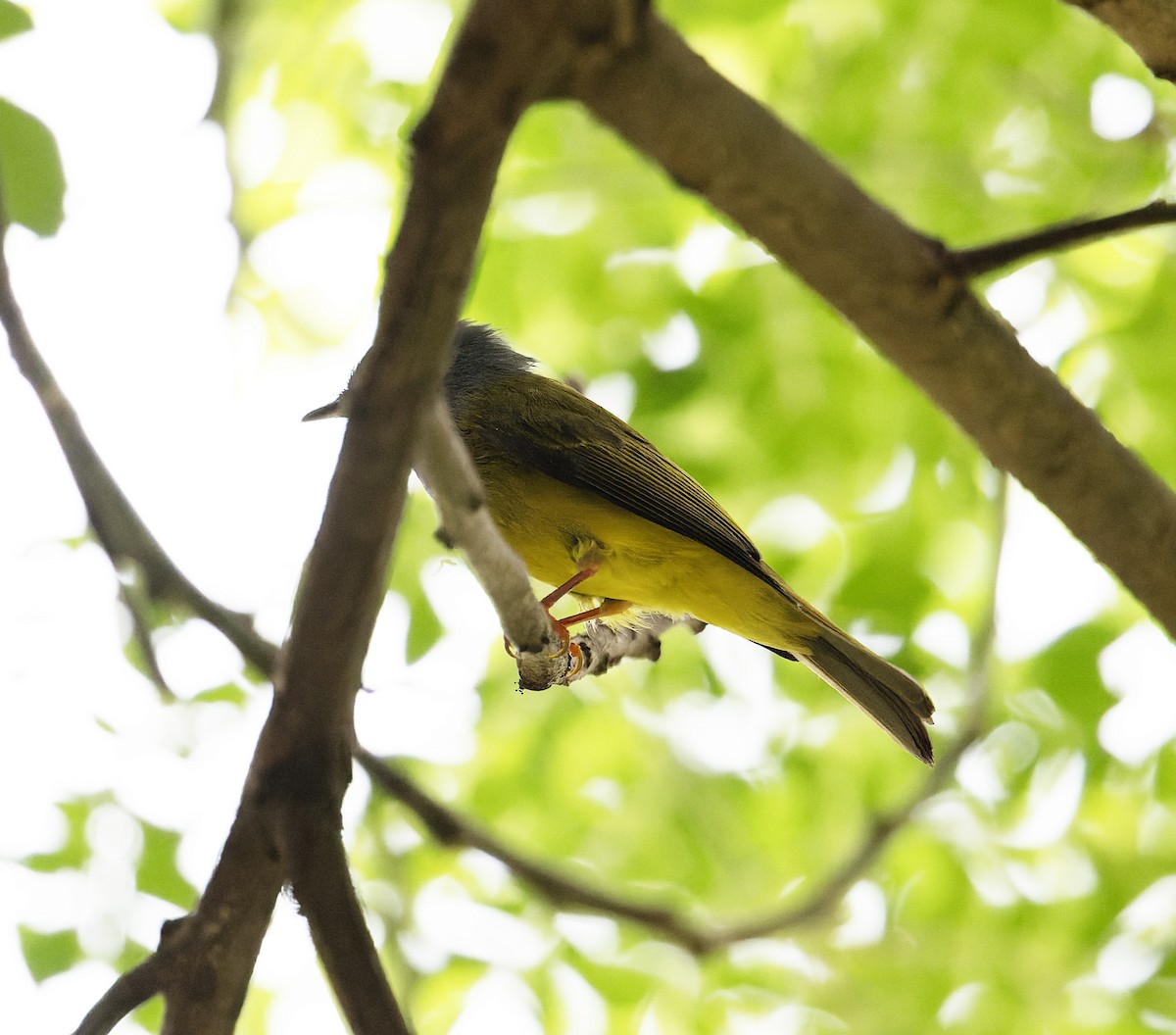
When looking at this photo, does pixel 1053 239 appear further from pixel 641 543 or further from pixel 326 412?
pixel 326 412

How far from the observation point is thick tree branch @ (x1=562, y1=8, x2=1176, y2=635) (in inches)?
67.7

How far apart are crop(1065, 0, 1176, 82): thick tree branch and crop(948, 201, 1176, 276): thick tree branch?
313 millimetres

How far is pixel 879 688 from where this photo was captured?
4102 millimetres

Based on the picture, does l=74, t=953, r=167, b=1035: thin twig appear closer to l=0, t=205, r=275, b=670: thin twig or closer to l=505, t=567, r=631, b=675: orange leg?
l=0, t=205, r=275, b=670: thin twig

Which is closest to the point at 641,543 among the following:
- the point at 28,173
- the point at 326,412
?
the point at 326,412

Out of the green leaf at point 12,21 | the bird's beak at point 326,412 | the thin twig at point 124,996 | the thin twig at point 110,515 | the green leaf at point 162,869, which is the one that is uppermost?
the bird's beak at point 326,412

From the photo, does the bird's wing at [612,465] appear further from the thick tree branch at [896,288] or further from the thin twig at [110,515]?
the thick tree branch at [896,288]

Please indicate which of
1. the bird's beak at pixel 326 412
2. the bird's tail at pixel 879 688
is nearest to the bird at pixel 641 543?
the bird's tail at pixel 879 688

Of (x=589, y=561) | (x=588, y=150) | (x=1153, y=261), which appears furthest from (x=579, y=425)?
(x=1153, y=261)

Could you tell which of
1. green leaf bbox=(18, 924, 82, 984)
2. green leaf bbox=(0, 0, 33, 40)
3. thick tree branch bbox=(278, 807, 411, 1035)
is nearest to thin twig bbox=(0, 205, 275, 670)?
green leaf bbox=(0, 0, 33, 40)

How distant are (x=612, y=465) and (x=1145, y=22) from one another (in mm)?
2420

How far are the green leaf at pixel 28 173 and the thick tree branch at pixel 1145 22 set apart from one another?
2395 millimetres

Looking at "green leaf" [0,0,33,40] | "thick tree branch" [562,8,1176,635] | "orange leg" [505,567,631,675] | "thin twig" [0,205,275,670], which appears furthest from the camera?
"orange leg" [505,567,631,675]

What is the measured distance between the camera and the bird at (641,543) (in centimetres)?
408
